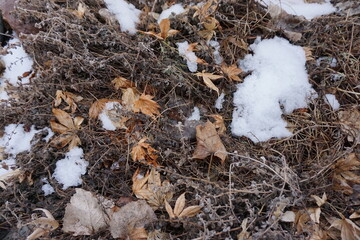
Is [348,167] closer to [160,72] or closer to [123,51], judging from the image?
[160,72]

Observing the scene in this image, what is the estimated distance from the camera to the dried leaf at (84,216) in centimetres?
142

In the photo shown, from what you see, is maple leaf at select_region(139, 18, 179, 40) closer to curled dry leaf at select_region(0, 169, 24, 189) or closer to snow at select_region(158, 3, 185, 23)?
snow at select_region(158, 3, 185, 23)

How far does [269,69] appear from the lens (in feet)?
6.22

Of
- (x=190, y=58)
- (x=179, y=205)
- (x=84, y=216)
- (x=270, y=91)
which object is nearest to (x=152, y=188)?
(x=179, y=205)

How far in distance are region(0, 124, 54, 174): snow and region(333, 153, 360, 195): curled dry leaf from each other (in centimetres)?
178

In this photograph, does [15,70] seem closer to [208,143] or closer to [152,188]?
[152,188]

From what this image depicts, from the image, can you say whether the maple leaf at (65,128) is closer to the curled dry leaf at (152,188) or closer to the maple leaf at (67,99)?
the maple leaf at (67,99)

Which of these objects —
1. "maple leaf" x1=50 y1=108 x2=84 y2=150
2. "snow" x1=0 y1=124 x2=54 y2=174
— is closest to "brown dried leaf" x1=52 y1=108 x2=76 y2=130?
"maple leaf" x1=50 y1=108 x2=84 y2=150

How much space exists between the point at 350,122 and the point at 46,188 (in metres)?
1.94

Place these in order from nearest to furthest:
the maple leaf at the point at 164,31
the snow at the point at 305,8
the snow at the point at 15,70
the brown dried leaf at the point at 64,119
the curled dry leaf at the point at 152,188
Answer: the curled dry leaf at the point at 152,188 → the brown dried leaf at the point at 64,119 → the maple leaf at the point at 164,31 → the snow at the point at 15,70 → the snow at the point at 305,8

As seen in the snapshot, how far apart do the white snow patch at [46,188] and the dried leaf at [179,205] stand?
0.77m

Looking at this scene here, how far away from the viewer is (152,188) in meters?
1.51

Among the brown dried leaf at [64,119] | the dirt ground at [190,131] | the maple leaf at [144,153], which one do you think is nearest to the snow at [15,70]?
the dirt ground at [190,131]

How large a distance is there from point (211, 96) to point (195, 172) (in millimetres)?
552
